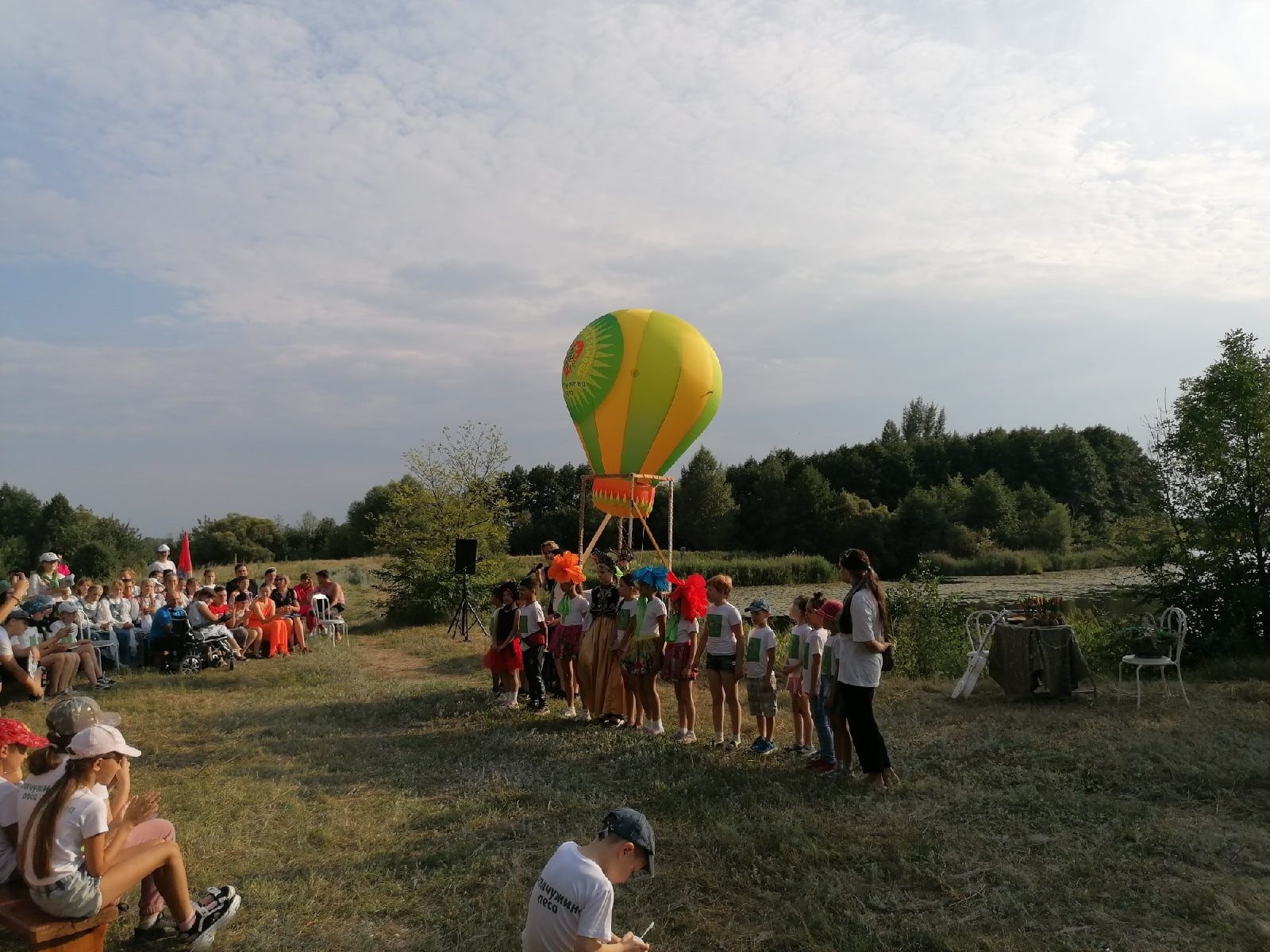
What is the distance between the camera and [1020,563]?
29.4m

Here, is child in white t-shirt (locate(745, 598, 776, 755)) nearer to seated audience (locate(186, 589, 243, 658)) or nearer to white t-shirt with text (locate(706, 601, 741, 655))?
white t-shirt with text (locate(706, 601, 741, 655))

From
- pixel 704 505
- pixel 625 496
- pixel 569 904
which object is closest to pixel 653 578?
pixel 625 496

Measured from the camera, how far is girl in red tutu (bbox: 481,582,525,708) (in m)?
8.61

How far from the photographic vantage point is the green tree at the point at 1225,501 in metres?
10.6

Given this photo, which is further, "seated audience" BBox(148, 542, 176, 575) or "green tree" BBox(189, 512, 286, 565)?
"green tree" BBox(189, 512, 286, 565)

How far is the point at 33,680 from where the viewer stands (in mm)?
8445

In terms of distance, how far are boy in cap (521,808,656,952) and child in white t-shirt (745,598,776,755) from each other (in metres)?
4.26

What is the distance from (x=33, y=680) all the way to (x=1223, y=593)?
45.8ft

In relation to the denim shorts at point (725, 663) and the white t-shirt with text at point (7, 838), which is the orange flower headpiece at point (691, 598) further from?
the white t-shirt with text at point (7, 838)

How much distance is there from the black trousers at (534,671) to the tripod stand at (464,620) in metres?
5.69

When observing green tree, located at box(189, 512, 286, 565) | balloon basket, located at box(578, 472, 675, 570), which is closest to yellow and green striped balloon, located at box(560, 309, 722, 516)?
balloon basket, located at box(578, 472, 675, 570)

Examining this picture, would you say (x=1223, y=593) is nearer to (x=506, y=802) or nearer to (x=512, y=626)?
(x=512, y=626)

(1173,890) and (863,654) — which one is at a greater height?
(863,654)

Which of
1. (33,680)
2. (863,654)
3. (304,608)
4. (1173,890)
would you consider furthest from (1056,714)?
(304,608)
